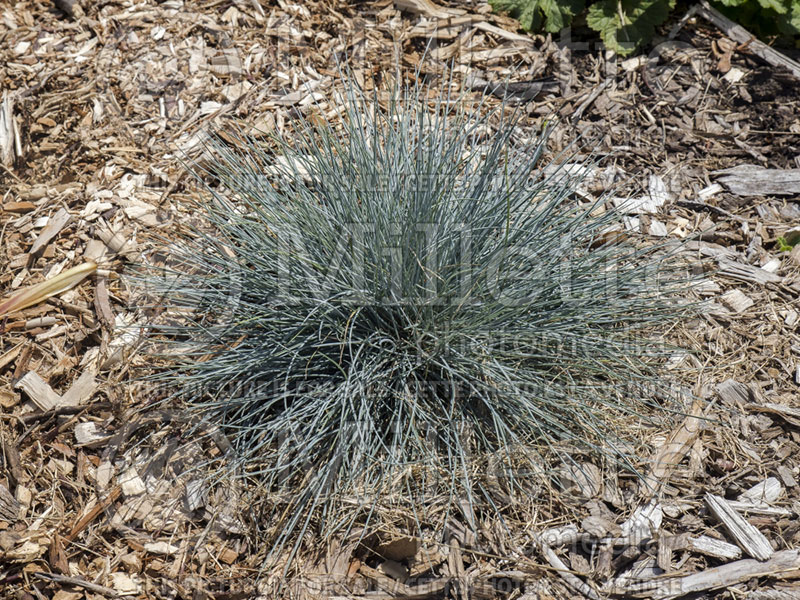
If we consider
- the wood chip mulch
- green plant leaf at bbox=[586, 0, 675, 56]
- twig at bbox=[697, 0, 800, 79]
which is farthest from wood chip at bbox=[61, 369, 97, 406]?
twig at bbox=[697, 0, 800, 79]

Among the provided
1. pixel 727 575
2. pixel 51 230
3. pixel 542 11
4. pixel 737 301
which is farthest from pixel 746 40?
pixel 51 230

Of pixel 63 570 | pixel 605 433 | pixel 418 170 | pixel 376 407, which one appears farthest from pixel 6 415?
pixel 605 433

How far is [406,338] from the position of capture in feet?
7.20

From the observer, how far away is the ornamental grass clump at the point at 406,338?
81.4 inches

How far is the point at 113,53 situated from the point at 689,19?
2796 millimetres

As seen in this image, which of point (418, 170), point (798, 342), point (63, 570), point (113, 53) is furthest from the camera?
point (113, 53)

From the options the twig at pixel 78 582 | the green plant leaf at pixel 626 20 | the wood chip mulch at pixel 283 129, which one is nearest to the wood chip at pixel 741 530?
the wood chip mulch at pixel 283 129

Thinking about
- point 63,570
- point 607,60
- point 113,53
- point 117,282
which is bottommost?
point 63,570

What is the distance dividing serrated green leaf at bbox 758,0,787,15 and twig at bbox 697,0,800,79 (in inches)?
5.8

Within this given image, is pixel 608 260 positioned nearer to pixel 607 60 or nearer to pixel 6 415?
pixel 607 60

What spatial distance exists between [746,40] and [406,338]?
7.85ft

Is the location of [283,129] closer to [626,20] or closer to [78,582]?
[626,20]

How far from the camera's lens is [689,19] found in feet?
11.0

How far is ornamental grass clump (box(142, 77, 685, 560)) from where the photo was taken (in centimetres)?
207
